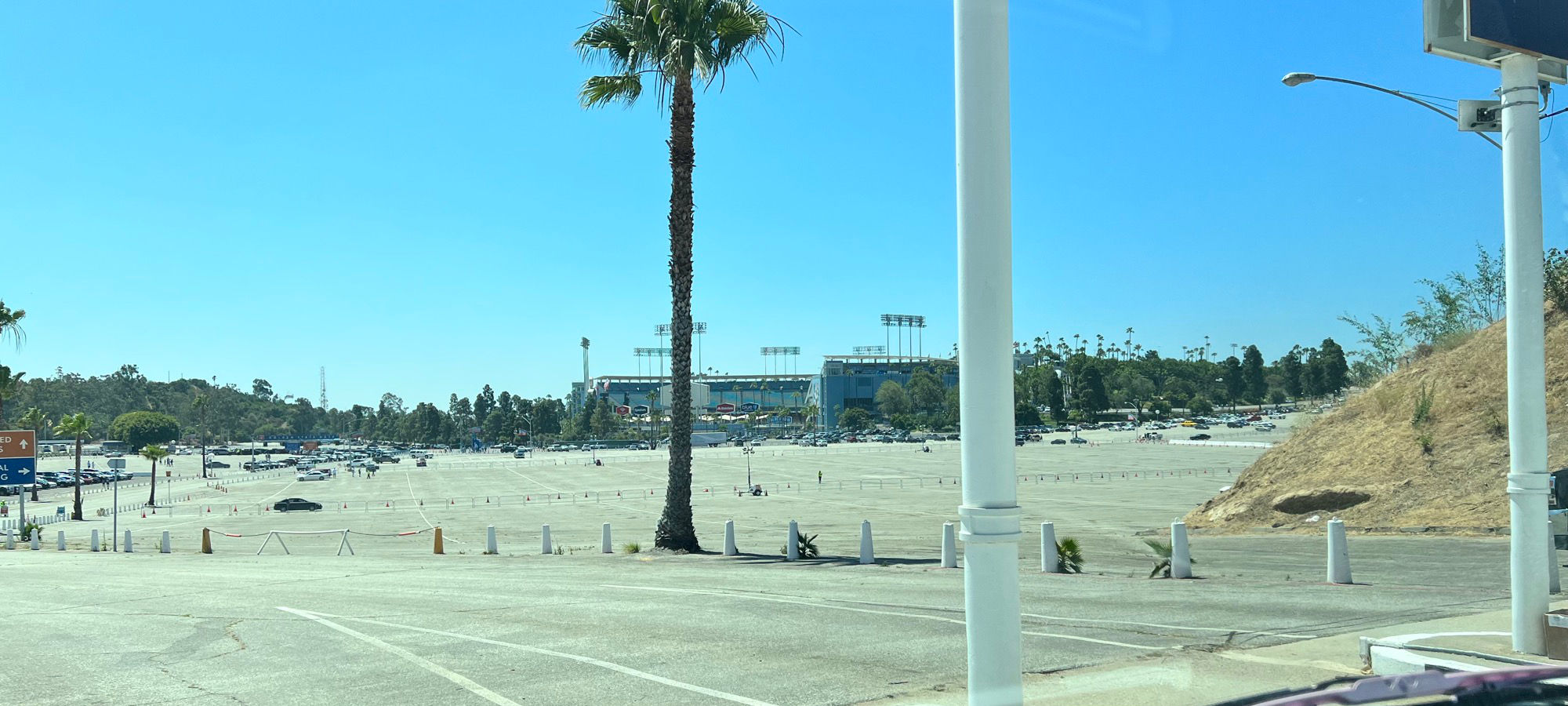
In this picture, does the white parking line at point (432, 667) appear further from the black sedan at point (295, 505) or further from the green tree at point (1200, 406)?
the green tree at point (1200, 406)

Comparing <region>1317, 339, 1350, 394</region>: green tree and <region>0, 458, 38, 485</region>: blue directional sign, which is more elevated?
<region>1317, 339, 1350, 394</region>: green tree

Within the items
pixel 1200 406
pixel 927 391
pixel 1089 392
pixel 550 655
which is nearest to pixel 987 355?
pixel 550 655

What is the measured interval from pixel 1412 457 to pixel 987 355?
968 inches

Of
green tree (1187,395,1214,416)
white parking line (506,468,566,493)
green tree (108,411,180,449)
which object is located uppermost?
green tree (1187,395,1214,416)

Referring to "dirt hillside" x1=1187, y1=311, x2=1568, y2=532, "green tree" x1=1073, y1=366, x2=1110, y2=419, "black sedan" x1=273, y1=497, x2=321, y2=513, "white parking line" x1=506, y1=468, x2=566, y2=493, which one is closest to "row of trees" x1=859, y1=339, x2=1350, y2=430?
"green tree" x1=1073, y1=366, x2=1110, y2=419

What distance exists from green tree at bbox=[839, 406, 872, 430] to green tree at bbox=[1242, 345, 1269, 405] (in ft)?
226

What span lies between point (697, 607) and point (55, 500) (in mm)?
96168

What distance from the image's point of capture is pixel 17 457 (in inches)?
1384

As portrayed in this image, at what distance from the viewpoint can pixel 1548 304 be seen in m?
26.0

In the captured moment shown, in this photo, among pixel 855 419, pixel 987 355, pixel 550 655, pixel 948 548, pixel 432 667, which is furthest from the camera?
pixel 855 419

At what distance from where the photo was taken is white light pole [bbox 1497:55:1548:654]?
6.74 metres

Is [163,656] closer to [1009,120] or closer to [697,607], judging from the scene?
[697,607]

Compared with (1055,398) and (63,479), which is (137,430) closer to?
(63,479)

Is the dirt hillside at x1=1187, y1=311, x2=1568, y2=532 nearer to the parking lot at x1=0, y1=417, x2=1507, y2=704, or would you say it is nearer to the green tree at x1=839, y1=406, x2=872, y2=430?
the parking lot at x1=0, y1=417, x2=1507, y2=704
